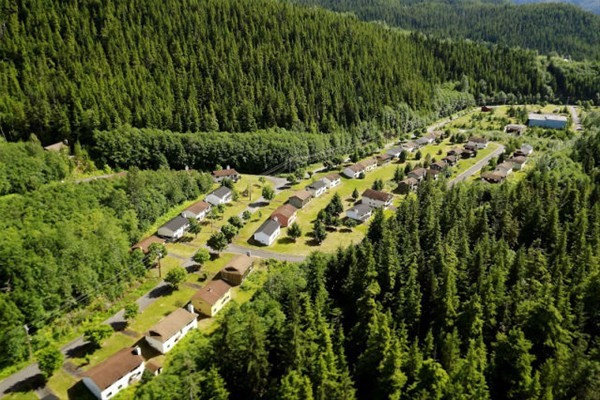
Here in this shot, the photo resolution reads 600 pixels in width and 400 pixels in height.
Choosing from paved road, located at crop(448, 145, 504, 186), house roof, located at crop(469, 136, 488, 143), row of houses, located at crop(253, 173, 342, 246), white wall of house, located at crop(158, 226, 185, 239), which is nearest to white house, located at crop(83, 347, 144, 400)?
white wall of house, located at crop(158, 226, 185, 239)

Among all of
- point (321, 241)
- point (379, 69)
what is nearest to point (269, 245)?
point (321, 241)

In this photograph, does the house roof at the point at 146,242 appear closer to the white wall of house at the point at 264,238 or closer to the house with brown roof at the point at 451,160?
the white wall of house at the point at 264,238

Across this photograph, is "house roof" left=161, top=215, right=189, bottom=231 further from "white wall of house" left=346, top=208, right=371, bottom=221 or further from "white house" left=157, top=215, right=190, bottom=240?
"white wall of house" left=346, top=208, right=371, bottom=221

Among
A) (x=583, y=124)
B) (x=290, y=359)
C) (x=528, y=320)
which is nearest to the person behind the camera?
(x=290, y=359)

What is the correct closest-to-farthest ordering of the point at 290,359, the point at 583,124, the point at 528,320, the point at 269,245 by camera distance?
the point at 290,359, the point at 528,320, the point at 269,245, the point at 583,124

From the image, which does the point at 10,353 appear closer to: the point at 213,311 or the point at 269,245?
the point at 213,311

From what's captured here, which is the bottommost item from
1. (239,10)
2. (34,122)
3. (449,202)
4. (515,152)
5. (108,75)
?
(515,152)

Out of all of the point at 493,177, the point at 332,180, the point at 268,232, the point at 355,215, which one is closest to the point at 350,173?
the point at 332,180
